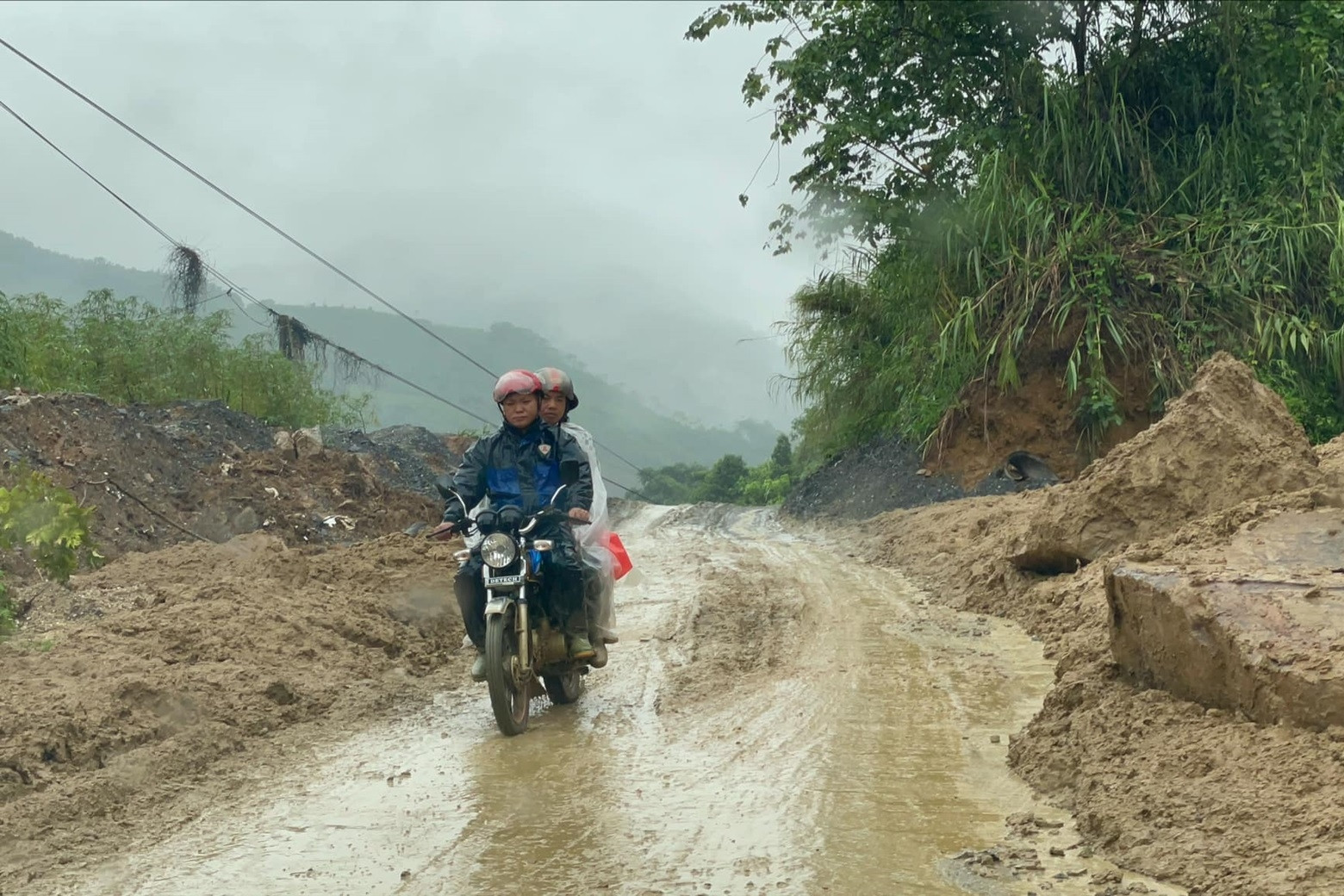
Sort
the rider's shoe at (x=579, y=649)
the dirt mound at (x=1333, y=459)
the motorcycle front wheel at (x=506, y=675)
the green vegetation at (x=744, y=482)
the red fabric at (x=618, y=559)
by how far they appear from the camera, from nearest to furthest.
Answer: the motorcycle front wheel at (x=506, y=675), the rider's shoe at (x=579, y=649), the red fabric at (x=618, y=559), the dirt mound at (x=1333, y=459), the green vegetation at (x=744, y=482)

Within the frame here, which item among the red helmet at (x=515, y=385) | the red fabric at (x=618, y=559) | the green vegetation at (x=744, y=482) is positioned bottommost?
the red fabric at (x=618, y=559)

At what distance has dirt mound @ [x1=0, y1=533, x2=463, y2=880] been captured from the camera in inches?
200

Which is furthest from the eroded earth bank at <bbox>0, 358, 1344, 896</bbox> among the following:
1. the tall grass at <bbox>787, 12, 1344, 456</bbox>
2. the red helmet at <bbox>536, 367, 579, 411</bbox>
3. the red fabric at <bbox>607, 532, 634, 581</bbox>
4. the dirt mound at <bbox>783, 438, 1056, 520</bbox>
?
the dirt mound at <bbox>783, 438, 1056, 520</bbox>

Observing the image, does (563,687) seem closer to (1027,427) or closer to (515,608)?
(515,608)

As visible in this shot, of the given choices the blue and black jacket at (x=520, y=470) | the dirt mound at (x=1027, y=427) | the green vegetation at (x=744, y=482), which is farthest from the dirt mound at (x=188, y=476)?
the green vegetation at (x=744, y=482)

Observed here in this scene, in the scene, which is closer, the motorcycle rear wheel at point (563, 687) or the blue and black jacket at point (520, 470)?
the blue and black jacket at point (520, 470)

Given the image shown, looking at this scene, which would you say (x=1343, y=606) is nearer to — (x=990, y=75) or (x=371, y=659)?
(x=371, y=659)

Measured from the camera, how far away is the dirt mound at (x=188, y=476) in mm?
12383

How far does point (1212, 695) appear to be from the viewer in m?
4.75

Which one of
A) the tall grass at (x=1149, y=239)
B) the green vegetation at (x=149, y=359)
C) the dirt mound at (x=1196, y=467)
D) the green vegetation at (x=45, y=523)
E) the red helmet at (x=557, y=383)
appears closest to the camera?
the red helmet at (x=557, y=383)

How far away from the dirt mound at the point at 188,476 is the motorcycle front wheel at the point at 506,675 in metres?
6.56

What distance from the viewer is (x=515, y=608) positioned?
6.30 meters

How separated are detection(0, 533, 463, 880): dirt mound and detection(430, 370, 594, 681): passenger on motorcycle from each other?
109 cm

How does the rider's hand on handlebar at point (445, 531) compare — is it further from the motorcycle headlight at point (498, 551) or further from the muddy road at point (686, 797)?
the muddy road at point (686, 797)
